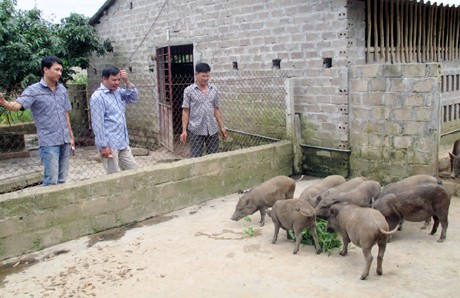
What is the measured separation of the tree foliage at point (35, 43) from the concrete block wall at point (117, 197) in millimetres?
6555

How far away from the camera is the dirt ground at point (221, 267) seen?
3.79m

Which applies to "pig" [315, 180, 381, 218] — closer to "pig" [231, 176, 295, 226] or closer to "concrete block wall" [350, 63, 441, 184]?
"pig" [231, 176, 295, 226]

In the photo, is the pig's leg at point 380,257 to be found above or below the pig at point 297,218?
below

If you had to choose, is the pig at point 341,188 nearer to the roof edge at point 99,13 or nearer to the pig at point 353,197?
the pig at point 353,197

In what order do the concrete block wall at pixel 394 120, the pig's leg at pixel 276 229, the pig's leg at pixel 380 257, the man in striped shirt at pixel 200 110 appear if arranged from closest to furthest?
the pig's leg at pixel 380 257 → the pig's leg at pixel 276 229 → the concrete block wall at pixel 394 120 → the man in striped shirt at pixel 200 110

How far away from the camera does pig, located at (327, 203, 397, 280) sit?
12.6 feet

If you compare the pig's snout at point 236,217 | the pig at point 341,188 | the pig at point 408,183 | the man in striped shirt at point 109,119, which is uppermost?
the man in striped shirt at point 109,119

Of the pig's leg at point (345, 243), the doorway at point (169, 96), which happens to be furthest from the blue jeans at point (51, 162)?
the doorway at point (169, 96)

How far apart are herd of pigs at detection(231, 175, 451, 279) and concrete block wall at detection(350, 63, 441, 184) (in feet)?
5.46

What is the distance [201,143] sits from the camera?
23.5 ft

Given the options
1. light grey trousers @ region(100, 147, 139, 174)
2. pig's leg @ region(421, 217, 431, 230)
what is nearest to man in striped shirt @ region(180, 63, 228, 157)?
light grey trousers @ region(100, 147, 139, 174)

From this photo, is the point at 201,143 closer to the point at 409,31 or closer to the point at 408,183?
the point at 408,183

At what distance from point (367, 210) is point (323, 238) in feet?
2.28

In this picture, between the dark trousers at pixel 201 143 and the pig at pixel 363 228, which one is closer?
the pig at pixel 363 228
